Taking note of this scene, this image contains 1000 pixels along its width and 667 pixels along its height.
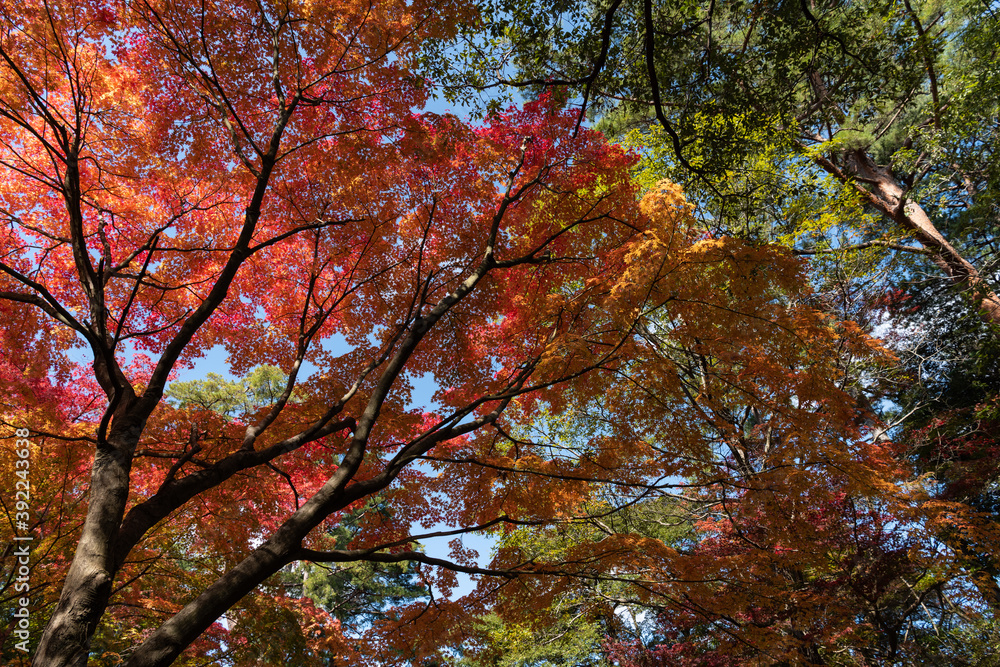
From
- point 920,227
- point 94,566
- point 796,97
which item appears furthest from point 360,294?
point 920,227

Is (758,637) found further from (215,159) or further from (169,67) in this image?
(169,67)

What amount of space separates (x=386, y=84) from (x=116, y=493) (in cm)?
474

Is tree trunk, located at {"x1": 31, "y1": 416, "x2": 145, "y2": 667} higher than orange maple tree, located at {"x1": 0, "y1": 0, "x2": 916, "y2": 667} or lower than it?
lower

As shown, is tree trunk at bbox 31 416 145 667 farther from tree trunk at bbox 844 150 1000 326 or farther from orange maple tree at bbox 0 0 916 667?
tree trunk at bbox 844 150 1000 326

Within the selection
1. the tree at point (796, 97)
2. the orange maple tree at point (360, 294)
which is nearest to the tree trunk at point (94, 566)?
the orange maple tree at point (360, 294)

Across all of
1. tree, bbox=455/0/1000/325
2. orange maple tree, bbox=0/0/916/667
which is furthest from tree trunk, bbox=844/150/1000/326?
orange maple tree, bbox=0/0/916/667

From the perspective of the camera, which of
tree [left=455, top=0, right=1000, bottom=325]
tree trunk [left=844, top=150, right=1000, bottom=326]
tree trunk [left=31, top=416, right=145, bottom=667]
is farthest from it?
tree trunk [left=844, top=150, right=1000, bottom=326]

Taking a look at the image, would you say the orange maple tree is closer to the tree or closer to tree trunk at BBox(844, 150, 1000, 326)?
the tree

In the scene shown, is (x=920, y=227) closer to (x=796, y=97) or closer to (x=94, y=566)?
(x=796, y=97)

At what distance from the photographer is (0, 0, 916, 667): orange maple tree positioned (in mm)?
4766

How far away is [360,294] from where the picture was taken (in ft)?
22.5

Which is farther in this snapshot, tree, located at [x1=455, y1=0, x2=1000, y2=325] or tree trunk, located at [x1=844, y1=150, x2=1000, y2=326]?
tree trunk, located at [x1=844, y1=150, x2=1000, y2=326]

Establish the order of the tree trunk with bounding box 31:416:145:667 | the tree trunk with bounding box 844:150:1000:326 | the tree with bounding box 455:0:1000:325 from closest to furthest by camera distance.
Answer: the tree trunk with bounding box 31:416:145:667 < the tree with bounding box 455:0:1000:325 < the tree trunk with bounding box 844:150:1000:326

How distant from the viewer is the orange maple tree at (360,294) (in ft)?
15.6
